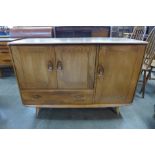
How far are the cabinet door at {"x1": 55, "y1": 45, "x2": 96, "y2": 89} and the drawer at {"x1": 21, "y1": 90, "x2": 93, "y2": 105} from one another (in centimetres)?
7

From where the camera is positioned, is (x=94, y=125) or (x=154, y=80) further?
(x=154, y=80)

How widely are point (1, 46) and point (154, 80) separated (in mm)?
3074

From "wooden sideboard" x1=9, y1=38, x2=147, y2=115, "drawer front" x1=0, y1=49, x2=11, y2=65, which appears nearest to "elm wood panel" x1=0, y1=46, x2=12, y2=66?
"drawer front" x1=0, y1=49, x2=11, y2=65

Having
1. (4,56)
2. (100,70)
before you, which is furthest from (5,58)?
(100,70)

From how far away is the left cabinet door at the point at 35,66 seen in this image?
110 centimetres

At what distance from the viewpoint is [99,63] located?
1.15 meters

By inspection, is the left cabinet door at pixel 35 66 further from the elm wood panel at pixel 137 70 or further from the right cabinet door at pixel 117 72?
the elm wood panel at pixel 137 70

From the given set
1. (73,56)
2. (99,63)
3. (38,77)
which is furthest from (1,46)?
(99,63)

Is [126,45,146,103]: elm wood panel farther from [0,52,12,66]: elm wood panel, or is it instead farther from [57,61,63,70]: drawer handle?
[0,52,12,66]: elm wood panel

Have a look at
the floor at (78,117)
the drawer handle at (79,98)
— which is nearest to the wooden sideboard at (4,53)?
the floor at (78,117)

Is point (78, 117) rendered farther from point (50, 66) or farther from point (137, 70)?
point (137, 70)
